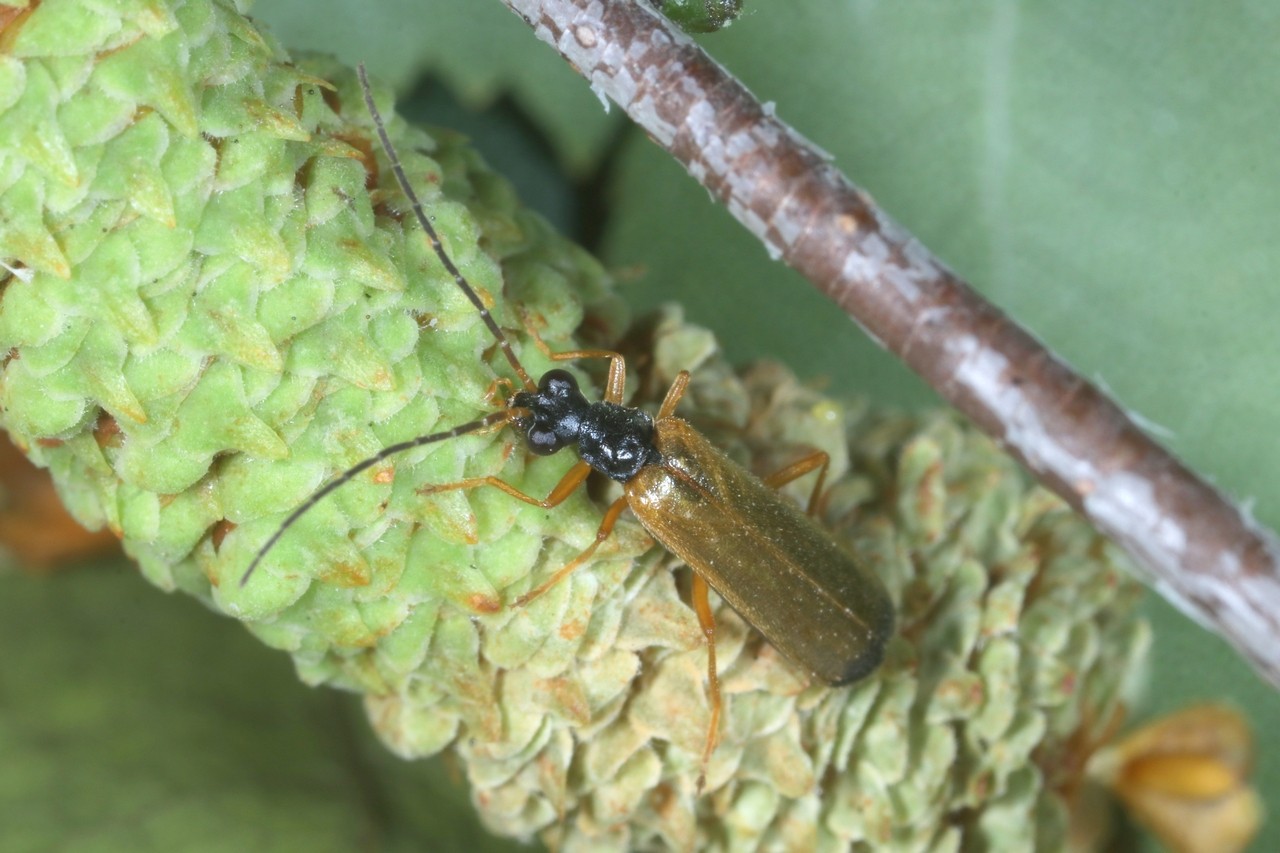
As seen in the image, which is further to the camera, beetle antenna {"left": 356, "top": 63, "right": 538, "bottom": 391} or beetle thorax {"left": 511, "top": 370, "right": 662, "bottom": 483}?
beetle thorax {"left": 511, "top": 370, "right": 662, "bottom": 483}

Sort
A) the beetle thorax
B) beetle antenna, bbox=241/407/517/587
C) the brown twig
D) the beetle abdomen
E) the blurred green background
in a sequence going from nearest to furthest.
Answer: the brown twig, beetle antenna, bbox=241/407/517/587, the beetle thorax, the beetle abdomen, the blurred green background

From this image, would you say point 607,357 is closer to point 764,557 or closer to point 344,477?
point 764,557

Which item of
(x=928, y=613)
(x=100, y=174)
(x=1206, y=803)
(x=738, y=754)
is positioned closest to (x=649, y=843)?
(x=738, y=754)

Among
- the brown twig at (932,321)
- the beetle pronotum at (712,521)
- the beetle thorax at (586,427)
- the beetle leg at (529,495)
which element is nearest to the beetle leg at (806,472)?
the beetle pronotum at (712,521)

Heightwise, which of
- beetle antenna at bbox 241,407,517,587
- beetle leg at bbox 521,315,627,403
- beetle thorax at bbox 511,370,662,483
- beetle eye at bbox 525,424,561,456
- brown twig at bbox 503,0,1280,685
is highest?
brown twig at bbox 503,0,1280,685

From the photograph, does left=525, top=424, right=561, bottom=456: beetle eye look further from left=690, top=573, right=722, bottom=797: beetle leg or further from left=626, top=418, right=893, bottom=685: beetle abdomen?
left=690, top=573, right=722, bottom=797: beetle leg

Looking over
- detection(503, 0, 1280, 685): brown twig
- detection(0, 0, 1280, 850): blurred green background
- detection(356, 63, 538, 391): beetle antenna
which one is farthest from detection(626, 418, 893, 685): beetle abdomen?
detection(503, 0, 1280, 685): brown twig

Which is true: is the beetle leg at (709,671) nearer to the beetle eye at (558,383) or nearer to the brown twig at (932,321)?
the beetle eye at (558,383)

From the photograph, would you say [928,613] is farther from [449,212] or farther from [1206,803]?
[449,212]
